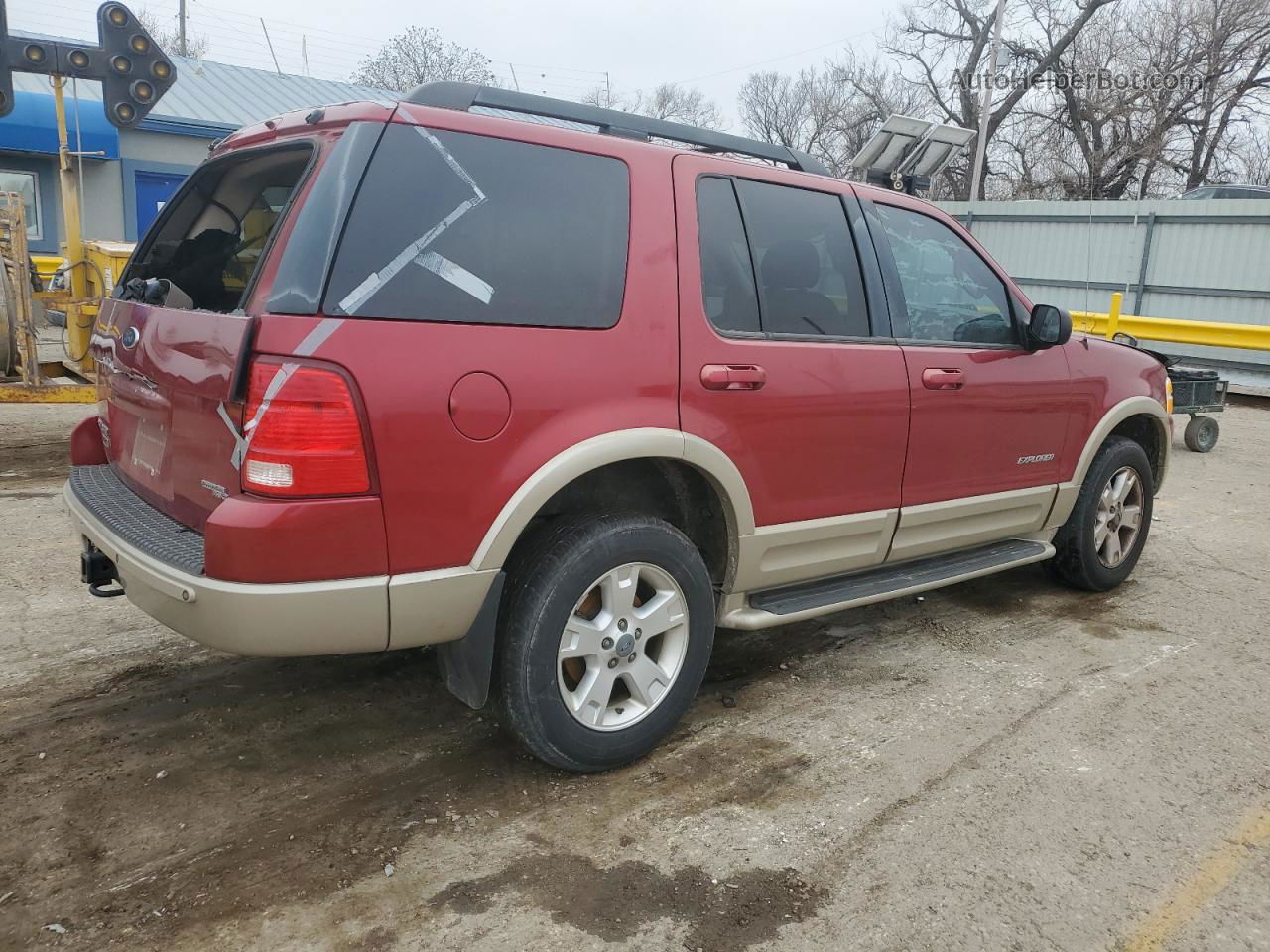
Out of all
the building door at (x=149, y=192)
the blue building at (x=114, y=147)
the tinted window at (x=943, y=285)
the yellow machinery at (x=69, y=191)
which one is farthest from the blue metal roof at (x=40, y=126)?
the tinted window at (x=943, y=285)

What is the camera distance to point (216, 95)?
21.4m

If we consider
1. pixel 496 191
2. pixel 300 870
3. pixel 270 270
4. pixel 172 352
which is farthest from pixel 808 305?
pixel 300 870

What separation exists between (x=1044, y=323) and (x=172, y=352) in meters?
3.39

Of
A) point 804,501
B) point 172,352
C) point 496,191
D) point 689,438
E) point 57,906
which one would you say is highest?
point 496,191

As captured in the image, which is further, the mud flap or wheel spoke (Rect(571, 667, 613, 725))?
wheel spoke (Rect(571, 667, 613, 725))

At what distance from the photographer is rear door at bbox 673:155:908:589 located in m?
3.25

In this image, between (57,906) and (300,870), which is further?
(300,870)

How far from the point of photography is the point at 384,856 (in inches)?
107

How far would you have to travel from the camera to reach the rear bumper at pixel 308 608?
2.51 meters

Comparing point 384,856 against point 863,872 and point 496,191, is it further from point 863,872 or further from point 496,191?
point 496,191

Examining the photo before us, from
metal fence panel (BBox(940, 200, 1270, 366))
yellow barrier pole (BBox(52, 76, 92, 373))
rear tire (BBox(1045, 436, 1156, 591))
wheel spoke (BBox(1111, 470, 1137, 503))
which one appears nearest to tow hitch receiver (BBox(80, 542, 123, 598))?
rear tire (BBox(1045, 436, 1156, 591))

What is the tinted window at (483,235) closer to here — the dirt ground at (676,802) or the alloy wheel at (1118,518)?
the dirt ground at (676,802)

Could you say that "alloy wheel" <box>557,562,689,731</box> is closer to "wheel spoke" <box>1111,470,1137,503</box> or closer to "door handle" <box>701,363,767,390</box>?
"door handle" <box>701,363,767,390</box>

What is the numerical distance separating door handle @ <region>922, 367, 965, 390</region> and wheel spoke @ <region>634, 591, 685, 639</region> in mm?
1406
